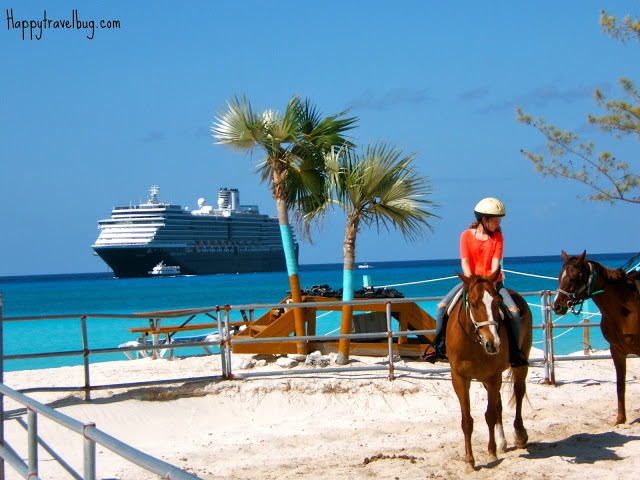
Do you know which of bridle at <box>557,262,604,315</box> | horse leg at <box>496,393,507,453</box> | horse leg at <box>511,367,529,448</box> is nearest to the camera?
horse leg at <box>496,393,507,453</box>

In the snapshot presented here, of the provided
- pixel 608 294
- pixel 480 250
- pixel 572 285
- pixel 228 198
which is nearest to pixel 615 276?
pixel 608 294

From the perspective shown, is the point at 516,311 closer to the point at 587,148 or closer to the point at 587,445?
the point at 587,445

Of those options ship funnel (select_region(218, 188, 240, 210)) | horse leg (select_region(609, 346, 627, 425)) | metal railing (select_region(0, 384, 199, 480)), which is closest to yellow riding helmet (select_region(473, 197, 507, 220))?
horse leg (select_region(609, 346, 627, 425))

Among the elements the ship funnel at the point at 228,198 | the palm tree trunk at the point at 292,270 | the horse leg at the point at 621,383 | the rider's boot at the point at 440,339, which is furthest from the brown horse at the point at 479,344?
the ship funnel at the point at 228,198

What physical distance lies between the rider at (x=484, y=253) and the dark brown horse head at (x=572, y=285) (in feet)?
2.43

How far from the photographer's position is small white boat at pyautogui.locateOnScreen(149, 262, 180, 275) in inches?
3706

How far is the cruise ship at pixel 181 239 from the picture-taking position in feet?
302

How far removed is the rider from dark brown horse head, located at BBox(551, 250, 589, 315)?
0.74m

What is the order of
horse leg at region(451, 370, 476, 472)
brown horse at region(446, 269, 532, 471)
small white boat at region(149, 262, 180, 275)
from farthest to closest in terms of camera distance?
1. small white boat at region(149, 262, 180, 275)
2. horse leg at region(451, 370, 476, 472)
3. brown horse at region(446, 269, 532, 471)

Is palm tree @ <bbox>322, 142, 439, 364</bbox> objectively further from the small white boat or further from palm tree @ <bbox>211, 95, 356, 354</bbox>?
the small white boat

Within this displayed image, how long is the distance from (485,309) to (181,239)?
89.2m

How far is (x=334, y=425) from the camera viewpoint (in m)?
8.87

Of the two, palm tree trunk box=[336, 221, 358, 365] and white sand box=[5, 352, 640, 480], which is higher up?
palm tree trunk box=[336, 221, 358, 365]

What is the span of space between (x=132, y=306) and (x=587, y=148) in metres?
37.7
